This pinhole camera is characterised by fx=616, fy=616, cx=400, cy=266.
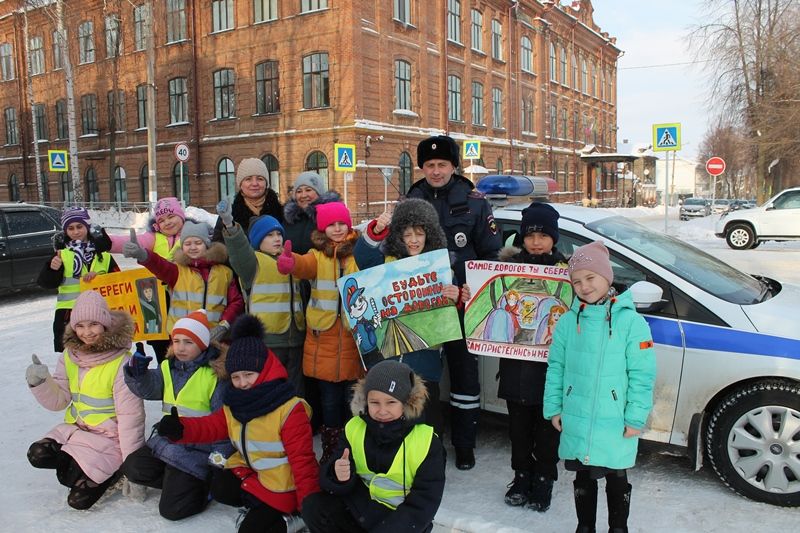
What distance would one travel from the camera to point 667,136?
12875mm

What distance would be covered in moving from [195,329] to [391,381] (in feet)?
4.62

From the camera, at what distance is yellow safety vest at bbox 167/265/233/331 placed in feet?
14.1

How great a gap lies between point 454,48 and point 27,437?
2935cm

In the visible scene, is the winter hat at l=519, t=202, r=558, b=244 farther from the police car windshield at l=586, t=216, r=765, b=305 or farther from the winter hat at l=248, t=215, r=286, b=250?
the winter hat at l=248, t=215, r=286, b=250

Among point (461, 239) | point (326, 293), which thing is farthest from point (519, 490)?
point (326, 293)

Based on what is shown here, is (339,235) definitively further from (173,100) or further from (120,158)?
(120,158)

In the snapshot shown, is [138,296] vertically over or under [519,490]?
over

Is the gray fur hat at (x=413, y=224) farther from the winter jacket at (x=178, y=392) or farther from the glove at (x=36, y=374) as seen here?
the glove at (x=36, y=374)

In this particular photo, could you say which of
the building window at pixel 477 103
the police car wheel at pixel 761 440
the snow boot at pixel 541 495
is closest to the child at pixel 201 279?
the snow boot at pixel 541 495

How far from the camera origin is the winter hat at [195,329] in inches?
140

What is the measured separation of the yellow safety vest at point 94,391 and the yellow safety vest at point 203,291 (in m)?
0.68

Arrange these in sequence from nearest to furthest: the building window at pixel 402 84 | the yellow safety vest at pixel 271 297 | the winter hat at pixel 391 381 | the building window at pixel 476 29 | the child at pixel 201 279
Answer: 1. the winter hat at pixel 391 381
2. the yellow safety vest at pixel 271 297
3. the child at pixel 201 279
4. the building window at pixel 402 84
5. the building window at pixel 476 29

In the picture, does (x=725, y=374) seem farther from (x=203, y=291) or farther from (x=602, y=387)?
(x=203, y=291)

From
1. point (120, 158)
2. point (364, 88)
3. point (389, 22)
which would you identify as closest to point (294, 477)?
point (364, 88)
